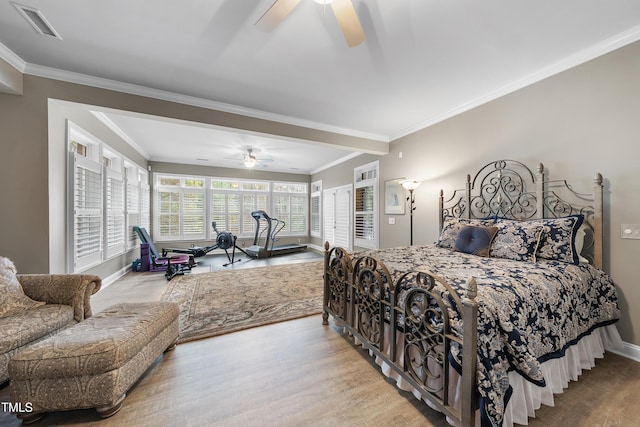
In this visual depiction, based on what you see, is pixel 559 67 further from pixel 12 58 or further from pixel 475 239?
pixel 12 58

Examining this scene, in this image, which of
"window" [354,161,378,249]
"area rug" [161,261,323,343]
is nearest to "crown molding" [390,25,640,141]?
"window" [354,161,378,249]

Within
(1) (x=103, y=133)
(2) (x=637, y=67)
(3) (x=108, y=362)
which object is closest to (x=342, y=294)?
(3) (x=108, y=362)

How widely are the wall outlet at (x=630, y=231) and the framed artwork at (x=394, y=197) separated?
8.68 feet

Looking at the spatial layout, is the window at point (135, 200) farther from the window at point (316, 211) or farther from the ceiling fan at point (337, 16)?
the window at point (316, 211)

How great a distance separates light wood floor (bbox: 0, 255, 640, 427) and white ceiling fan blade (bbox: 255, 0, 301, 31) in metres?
2.63

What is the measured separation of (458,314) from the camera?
4.04ft

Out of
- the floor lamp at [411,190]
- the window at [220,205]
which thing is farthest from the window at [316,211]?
the floor lamp at [411,190]

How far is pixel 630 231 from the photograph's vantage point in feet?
6.64

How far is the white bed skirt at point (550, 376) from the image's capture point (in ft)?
4.26

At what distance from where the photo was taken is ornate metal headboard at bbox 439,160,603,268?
2184mm

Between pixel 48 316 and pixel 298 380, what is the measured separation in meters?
1.97

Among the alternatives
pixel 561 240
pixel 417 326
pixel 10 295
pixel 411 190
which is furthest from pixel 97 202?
pixel 561 240

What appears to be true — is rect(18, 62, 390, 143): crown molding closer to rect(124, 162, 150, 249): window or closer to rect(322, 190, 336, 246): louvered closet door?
rect(124, 162, 150, 249): window

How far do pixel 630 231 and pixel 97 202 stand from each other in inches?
Result: 255
